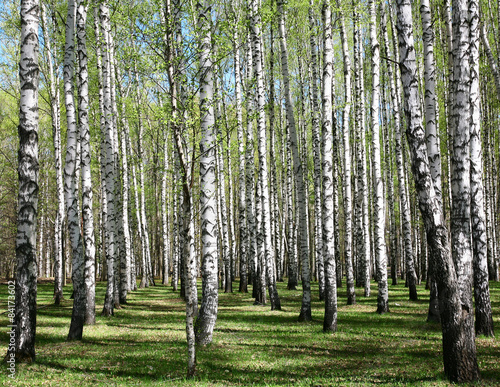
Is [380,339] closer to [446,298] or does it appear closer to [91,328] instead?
[446,298]

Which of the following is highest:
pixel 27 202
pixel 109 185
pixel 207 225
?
pixel 109 185

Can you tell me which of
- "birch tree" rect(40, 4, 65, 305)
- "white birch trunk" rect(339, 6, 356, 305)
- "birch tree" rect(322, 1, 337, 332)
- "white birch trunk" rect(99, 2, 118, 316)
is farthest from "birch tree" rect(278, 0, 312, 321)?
"birch tree" rect(40, 4, 65, 305)

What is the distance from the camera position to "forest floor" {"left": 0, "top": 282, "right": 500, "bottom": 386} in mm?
6133

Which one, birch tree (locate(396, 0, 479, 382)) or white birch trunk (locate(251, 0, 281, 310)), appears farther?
white birch trunk (locate(251, 0, 281, 310))

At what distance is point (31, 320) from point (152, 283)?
22374 millimetres

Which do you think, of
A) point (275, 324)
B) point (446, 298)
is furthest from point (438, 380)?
point (275, 324)

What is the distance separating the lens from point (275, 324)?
11.0m

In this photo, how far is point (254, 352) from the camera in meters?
7.91

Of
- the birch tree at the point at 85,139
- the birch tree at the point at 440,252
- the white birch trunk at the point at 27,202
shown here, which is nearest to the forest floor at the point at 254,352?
the birch tree at the point at 440,252

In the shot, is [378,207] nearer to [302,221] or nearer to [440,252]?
[302,221]

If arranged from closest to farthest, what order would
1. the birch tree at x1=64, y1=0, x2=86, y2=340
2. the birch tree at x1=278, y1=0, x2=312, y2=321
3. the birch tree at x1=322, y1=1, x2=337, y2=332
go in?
the birch tree at x1=64, y1=0, x2=86, y2=340 → the birch tree at x1=322, y1=1, x2=337, y2=332 → the birch tree at x1=278, y1=0, x2=312, y2=321

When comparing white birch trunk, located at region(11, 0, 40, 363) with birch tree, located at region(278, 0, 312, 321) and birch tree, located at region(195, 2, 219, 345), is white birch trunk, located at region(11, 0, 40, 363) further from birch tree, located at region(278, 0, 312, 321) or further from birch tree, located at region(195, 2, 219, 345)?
birch tree, located at region(278, 0, 312, 321)

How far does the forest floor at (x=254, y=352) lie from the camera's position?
20.1 ft

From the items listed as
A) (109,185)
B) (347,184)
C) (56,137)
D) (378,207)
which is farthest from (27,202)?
(56,137)
